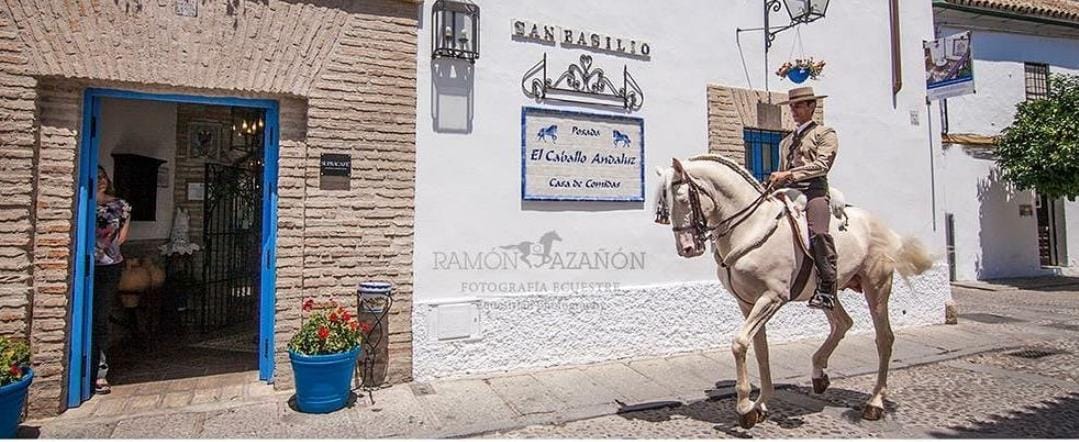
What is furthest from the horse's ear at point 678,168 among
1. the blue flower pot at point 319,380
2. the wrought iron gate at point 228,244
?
the wrought iron gate at point 228,244

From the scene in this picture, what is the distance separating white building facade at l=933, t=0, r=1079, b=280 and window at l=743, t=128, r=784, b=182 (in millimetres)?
8393

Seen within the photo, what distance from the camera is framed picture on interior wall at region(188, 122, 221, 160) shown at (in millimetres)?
8094

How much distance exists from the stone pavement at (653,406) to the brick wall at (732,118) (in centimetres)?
237

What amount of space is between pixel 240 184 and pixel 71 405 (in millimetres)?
4009

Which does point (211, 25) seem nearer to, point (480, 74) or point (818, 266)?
point (480, 74)

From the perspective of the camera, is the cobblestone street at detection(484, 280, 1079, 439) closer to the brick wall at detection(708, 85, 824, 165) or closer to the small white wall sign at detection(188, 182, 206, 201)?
the brick wall at detection(708, 85, 824, 165)

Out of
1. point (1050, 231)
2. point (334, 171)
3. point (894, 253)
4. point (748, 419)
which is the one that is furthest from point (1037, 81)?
point (334, 171)

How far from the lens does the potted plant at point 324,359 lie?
4.32 metres

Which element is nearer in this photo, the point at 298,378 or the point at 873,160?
the point at 298,378

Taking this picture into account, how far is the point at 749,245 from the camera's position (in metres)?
4.14

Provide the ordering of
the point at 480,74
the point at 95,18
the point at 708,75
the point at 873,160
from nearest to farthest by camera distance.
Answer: the point at 95,18
the point at 480,74
the point at 708,75
the point at 873,160

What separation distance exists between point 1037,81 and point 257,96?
17.6m

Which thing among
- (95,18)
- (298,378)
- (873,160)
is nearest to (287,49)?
(95,18)

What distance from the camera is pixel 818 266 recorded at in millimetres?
4281
